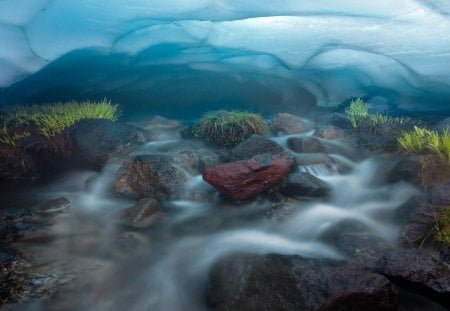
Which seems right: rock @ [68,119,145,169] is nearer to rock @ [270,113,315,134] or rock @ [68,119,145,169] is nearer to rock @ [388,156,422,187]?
rock @ [270,113,315,134]

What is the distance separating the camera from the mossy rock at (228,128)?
791 cm

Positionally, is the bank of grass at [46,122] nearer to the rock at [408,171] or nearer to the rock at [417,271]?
the rock at [417,271]

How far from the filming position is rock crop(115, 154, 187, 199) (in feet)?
19.3

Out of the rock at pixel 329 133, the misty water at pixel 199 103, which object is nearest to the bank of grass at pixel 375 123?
the misty water at pixel 199 103

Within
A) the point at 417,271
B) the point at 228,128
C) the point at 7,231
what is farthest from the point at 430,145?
the point at 7,231

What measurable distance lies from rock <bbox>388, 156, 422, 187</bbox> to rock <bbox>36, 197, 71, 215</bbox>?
20.8 ft

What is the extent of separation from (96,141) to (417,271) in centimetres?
684

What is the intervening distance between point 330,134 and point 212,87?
5.44 meters

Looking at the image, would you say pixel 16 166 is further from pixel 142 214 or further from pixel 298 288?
pixel 298 288

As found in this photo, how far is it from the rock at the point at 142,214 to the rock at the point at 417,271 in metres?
3.54

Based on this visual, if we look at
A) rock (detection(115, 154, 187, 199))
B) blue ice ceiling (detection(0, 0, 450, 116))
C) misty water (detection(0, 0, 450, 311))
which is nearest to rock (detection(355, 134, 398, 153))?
misty water (detection(0, 0, 450, 311))

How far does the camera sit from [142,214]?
5066mm

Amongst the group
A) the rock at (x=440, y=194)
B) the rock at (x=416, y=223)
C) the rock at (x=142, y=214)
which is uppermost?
the rock at (x=440, y=194)

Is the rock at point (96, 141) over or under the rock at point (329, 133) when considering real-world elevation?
over
